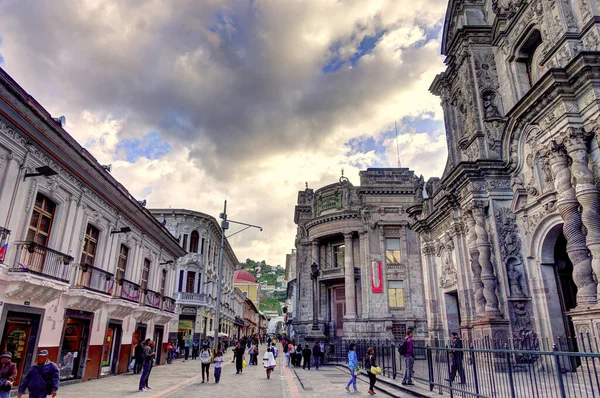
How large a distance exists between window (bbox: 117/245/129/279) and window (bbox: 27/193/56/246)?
5.51 meters

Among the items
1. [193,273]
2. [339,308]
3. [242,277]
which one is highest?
[242,277]

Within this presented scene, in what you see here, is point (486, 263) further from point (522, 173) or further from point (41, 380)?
point (41, 380)

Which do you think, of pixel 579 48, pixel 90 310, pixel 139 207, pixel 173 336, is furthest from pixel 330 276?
pixel 579 48

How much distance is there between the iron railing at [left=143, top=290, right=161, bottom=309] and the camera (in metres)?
19.4

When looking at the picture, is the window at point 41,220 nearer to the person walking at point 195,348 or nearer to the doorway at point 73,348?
the doorway at point 73,348

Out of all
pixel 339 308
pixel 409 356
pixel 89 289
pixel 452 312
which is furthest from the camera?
pixel 339 308

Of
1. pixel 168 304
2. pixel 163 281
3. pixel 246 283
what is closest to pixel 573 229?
pixel 168 304

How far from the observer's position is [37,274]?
10.5 m

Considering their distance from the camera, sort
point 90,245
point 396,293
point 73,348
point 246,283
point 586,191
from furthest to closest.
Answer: point 246,283 → point 396,293 → point 90,245 → point 73,348 → point 586,191

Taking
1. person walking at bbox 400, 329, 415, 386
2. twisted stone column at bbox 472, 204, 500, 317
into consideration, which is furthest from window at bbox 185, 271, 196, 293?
twisted stone column at bbox 472, 204, 500, 317

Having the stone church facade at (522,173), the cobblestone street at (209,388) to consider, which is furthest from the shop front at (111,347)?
the stone church facade at (522,173)

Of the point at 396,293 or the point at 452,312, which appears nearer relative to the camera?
the point at 452,312

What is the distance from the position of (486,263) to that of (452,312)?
663 centimetres

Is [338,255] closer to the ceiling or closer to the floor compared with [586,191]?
closer to the ceiling
